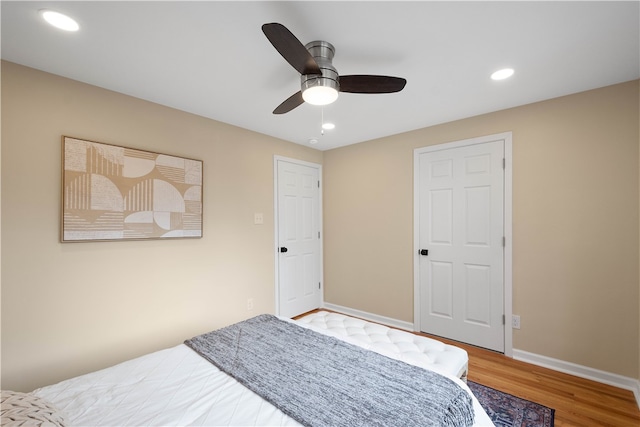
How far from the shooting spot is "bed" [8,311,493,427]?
1.15 meters

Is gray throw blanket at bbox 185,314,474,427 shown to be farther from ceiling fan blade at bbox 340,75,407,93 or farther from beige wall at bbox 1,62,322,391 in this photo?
ceiling fan blade at bbox 340,75,407,93

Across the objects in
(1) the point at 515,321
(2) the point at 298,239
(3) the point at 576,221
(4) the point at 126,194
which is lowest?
(1) the point at 515,321

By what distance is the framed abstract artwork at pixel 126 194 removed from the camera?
2004 mm

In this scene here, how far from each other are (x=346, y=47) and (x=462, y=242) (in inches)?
87.6

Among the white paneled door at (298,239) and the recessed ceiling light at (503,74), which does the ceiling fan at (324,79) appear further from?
the white paneled door at (298,239)

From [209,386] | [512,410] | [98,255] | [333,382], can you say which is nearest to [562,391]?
[512,410]

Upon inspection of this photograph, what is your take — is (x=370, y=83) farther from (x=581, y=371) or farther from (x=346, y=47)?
(x=581, y=371)

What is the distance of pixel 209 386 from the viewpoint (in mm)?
1367

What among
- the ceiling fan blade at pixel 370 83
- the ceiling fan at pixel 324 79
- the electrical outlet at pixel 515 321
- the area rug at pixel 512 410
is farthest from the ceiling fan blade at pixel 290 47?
the electrical outlet at pixel 515 321

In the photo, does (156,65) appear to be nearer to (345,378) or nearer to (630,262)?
(345,378)

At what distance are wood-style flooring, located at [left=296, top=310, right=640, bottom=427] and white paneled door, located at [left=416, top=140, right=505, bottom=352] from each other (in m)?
0.29

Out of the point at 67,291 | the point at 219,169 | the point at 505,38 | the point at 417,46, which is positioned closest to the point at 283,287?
the point at 219,169

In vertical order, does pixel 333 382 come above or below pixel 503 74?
below

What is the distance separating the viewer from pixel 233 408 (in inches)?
47.6
